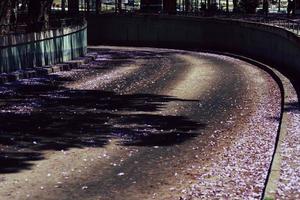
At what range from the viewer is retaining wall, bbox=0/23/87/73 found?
68.3ft

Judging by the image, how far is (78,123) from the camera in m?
12.5

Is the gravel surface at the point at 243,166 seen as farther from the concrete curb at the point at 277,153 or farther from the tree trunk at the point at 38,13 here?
the tree trunk at the point at 38,13

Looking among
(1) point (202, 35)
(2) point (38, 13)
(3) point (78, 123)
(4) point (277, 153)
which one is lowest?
(1) point (202, 35)

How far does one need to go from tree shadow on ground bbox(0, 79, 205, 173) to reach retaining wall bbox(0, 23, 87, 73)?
400 cm

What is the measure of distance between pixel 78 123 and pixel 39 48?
11905 mm

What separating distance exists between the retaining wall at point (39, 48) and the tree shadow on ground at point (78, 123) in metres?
4.00

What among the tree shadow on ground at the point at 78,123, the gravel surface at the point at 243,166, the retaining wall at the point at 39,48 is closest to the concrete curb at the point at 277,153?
the gravel surface at the point at 243,166

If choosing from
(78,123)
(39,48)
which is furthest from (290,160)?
(39,48)

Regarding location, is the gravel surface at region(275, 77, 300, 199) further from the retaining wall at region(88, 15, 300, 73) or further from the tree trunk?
the tree trunk

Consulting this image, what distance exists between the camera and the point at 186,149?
34.0 ft

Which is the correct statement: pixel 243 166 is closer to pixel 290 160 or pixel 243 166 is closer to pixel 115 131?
pixel 290 160

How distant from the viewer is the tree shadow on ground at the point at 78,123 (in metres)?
10.4

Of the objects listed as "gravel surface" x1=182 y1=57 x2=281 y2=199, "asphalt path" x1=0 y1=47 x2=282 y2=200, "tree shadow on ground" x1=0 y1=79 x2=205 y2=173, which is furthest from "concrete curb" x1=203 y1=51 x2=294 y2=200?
"tree shadow on ground" x1=0 y1=79 x2=205 y2=173

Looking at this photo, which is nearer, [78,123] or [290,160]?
[290,160]
